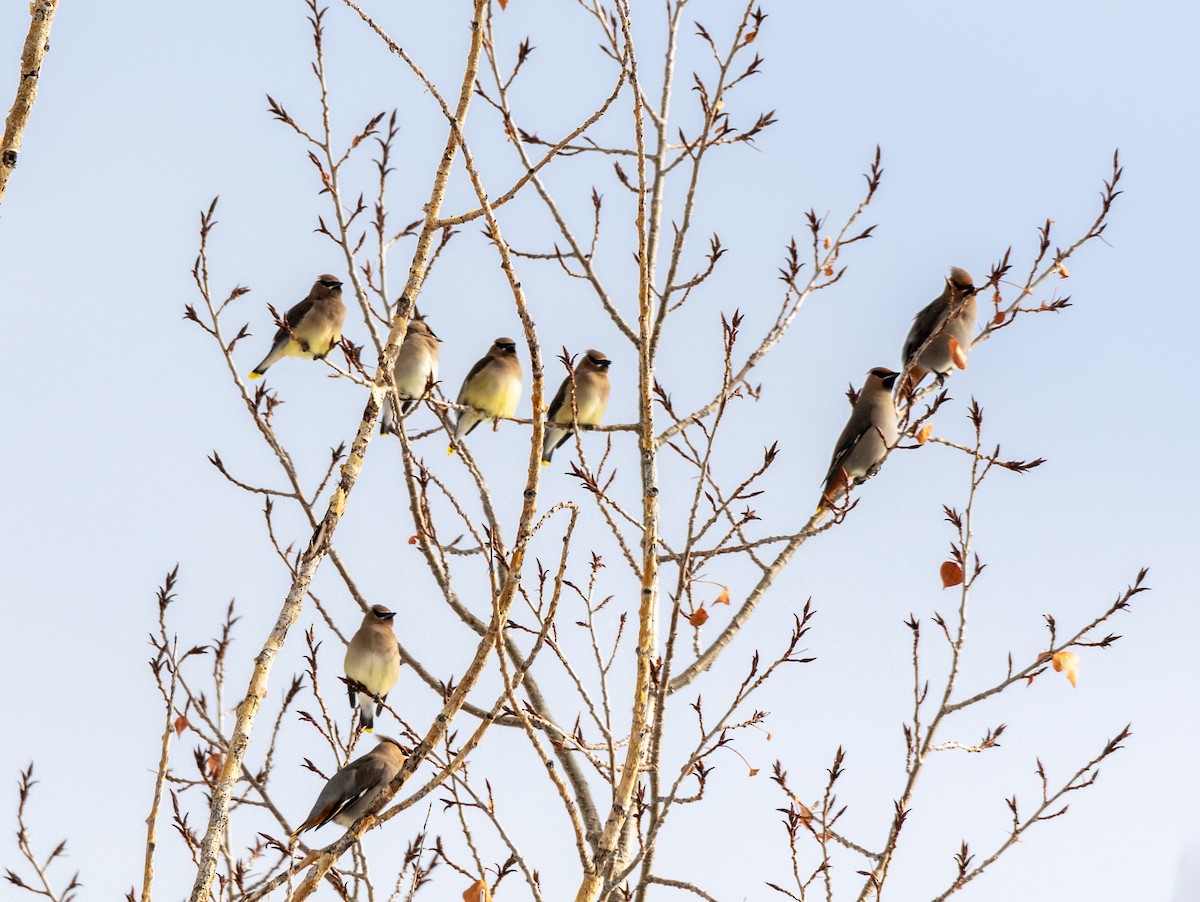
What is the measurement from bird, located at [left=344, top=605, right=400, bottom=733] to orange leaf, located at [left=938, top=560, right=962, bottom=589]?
3.07 m

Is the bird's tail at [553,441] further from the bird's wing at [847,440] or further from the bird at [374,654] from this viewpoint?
the bird's wing at [847,440]

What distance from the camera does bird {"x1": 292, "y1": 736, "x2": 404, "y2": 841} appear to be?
17.0ft

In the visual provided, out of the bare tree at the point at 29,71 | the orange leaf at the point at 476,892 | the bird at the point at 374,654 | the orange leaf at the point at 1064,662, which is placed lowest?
the orange leaf at the point at 476,892

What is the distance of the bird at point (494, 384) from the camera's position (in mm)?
7738

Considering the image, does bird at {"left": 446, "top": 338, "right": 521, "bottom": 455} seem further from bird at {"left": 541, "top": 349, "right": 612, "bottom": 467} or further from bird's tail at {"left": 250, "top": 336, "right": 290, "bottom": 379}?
bird's tail at {"left": 250, "top": 336, "right": 290, "bottom": 379}

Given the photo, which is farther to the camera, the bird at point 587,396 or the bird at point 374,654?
the bird at point 587,396

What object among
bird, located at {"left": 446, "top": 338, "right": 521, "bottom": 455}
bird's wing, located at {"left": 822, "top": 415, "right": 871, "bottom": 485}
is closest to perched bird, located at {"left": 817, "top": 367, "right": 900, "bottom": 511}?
bird's wing, located at {"left": 822, "top": 415, "right": 871, "bottom": 485}

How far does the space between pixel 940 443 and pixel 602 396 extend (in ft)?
11.1

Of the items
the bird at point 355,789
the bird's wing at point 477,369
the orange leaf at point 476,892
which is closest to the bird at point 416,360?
the bird's wing at point 477,369

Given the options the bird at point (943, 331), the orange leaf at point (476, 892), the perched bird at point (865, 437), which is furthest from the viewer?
the bird at point (943, 331)

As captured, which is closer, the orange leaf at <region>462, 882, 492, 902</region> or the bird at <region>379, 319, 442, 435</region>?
the orange leaf at <region>462, 882, 492, 902</region>

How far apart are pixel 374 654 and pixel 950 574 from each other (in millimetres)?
3255

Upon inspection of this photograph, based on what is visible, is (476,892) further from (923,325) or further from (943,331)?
(923,325)

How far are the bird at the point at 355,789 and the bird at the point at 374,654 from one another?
0.32 metres
